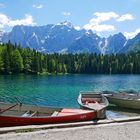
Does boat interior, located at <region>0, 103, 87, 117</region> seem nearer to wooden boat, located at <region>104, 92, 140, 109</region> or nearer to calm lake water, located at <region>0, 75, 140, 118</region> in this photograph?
wooden boat, located at <region>104, 92, 140, 109</region>

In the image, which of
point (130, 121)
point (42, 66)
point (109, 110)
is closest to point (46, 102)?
point (109, 110)

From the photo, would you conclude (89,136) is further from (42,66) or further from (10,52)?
(42,66)

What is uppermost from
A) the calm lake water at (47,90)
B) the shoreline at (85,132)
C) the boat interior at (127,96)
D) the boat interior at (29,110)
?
the shoreline at (85,132)

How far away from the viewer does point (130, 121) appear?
21656 mm

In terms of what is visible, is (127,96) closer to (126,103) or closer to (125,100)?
(125,100)

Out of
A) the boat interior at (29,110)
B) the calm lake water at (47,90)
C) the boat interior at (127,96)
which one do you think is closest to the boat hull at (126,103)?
the boat interior at (127,96)

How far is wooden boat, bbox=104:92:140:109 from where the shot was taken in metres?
45.3

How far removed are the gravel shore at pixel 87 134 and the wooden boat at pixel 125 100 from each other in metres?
25.9

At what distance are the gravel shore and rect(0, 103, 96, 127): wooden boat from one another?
577cm

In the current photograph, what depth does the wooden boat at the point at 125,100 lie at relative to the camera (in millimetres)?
45344

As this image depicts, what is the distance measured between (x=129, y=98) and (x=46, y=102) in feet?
50.3

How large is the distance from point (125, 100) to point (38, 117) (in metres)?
23.9

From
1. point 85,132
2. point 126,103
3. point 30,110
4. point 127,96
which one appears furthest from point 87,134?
point 127,96

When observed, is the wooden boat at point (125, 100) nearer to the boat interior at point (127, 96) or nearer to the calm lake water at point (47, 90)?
the boat interior at point (127, 96)
